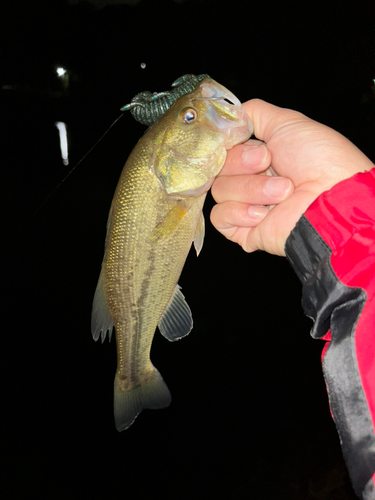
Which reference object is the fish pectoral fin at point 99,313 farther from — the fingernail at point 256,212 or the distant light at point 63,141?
the distant light at point 63,141

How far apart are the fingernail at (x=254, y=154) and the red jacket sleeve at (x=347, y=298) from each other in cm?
30

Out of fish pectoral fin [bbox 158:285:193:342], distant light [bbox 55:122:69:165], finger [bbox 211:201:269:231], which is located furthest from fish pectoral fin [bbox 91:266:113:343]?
distant light [bbox 55:122:69:165]

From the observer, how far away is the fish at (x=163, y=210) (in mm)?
1079

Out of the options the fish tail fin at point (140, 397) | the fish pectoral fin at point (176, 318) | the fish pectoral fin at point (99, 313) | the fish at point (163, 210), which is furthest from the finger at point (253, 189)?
the fish tail fin at point (140, 397)

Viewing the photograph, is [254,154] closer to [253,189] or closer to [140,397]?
[253,189]

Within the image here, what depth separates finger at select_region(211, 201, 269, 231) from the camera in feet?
4.02

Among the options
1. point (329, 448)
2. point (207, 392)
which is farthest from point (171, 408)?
point (329, 448)

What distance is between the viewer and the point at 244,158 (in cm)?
114

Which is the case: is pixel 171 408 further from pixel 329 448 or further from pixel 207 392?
pixel 329 448

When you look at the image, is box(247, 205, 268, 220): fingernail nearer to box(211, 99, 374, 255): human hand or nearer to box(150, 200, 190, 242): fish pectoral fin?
box(211, 99, 374, 255): human hand

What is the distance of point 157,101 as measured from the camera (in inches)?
45.4

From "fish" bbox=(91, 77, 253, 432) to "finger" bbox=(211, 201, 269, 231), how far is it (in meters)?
0.11

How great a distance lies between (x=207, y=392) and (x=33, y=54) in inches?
160

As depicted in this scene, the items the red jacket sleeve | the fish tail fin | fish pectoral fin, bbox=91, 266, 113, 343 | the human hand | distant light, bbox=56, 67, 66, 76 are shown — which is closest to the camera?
the red jacket sleeve
